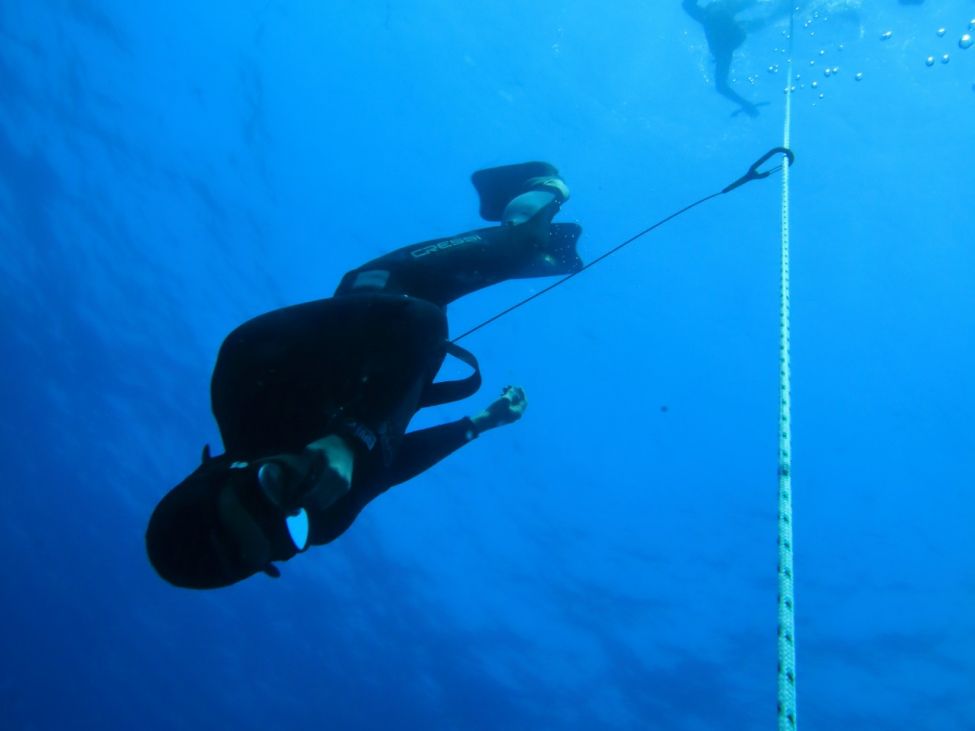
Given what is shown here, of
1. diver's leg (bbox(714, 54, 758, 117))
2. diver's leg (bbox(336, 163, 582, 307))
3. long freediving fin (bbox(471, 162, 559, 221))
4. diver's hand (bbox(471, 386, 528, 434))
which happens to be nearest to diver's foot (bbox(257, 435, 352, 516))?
diver's leg (bbox(336, 163, 582, 307))

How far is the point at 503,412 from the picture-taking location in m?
4.63

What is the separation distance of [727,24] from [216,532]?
11.8 m

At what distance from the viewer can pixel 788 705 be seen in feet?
5.94

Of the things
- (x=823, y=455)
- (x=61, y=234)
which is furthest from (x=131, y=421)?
(x=823, y=455)

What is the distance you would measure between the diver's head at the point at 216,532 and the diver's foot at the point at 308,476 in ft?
0.16

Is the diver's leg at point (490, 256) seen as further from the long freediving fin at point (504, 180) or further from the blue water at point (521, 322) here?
the blue water at point (521, 322)

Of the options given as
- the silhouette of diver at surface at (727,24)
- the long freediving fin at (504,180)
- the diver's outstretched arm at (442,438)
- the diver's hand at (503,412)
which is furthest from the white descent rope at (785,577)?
the silhouette of diver at surface at (727,24)

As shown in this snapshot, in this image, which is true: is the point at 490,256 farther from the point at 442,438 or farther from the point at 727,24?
the point at 727,24

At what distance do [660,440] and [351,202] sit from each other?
10.1 m

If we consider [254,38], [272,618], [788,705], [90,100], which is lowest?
[788,705]

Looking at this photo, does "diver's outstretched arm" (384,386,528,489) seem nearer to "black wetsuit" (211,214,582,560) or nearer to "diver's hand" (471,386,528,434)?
"diver's hand" (471,386,528,434)

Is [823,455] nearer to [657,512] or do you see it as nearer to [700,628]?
[657,512]

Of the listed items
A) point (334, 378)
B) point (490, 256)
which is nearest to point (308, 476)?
point (334, 378)

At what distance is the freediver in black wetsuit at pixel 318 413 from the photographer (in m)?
1.74
